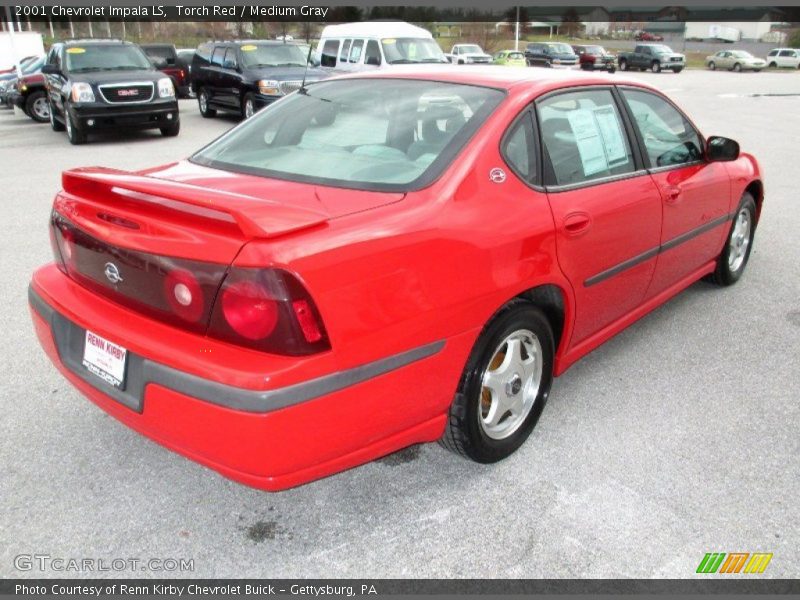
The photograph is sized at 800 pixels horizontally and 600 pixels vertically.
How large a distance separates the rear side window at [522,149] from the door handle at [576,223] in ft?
0.73

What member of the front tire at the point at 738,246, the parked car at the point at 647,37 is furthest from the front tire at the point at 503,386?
the parked car at the point at 647,37

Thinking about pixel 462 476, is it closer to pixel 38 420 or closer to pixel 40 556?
pixel 40 556

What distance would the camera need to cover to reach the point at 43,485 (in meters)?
2.62

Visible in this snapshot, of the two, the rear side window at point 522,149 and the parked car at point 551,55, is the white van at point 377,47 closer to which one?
the rear side window at point 522,149

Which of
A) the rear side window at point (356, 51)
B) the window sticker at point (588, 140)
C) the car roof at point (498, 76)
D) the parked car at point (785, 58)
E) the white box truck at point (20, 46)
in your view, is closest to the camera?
the car roof at point (498, 76)

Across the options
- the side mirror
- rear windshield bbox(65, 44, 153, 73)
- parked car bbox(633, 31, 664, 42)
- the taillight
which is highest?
parked car bbox(633, 31, 664, 42)

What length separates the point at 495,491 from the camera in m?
2.62

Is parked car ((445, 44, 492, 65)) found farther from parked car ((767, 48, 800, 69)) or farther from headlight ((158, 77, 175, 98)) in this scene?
parked car ((767, 48, 800, 69))

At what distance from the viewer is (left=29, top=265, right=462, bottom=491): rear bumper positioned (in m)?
1.94

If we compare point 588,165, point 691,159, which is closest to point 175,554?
point 588,165

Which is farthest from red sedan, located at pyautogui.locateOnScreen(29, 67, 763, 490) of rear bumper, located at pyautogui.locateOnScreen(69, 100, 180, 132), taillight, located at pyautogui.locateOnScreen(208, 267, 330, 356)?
rear bumper, located at pyautogui.locateOnScreen(69, 100, 180, 132)

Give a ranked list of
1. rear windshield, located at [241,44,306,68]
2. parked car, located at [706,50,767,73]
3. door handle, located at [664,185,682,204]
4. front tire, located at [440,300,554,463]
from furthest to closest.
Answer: parked car, located at [706,50,767,73], rear windshield, located at [241,44,306,68], door handle, located at [664,185,682,204], front tire, located at [440,300,554,463]

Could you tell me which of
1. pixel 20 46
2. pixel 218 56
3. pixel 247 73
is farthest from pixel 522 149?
pixel 20 46

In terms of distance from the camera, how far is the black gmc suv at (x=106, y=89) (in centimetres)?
1113
